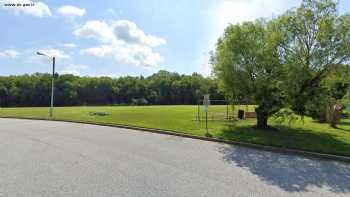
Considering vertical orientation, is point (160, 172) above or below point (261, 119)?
below

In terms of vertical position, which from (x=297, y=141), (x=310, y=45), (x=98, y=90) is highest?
(x=98, y=90)

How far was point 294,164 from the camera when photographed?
22.8ft

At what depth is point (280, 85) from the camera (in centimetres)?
1055

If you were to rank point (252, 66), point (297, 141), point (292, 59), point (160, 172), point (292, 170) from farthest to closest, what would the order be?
point (252, 66)
point (292, 59)
point (297, 141)
point (292, 170)
point (160, 172)

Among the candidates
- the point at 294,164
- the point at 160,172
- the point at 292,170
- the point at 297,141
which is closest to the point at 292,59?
the point at 297,141

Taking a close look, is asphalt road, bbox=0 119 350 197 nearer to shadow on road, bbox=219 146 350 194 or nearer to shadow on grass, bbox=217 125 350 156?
shadow on road, bbox=219 146 350 194

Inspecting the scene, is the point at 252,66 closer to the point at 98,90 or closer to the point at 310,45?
the point at 310,45

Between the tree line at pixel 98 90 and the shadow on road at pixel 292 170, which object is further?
the tree line at pixel 98 90

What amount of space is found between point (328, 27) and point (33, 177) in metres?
12.1

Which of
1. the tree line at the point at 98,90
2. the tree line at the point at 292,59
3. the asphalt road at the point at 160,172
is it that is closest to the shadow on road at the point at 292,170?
the asphalt road at the point at 160,172

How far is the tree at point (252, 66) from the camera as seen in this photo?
11.3 metres

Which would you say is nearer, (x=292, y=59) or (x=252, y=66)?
(x=292, y=59)

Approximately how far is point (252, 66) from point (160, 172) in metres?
8.16

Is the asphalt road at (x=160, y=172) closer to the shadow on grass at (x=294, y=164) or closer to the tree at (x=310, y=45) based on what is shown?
the shadow on grass at (x=294, y=164)
